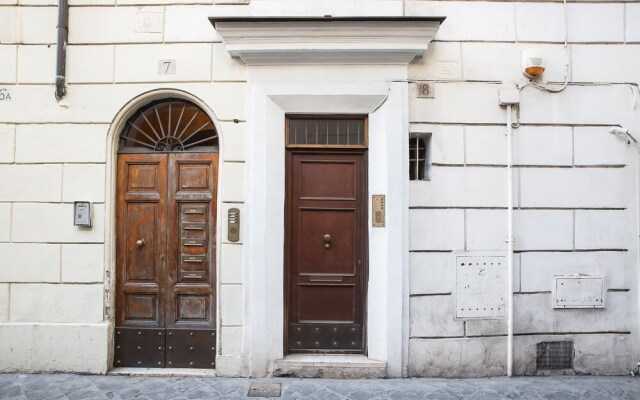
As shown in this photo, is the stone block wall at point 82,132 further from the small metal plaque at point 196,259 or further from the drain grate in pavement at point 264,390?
the drain grate in pavement at point 264,390

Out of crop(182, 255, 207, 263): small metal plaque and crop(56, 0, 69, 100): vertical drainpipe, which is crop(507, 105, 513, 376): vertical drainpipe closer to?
crop(182, 255, 207, 263): small metal plaque

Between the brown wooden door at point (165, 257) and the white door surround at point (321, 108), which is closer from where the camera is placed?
the white door surround at point (321, 108)

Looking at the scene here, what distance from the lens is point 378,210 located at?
18.3 ft

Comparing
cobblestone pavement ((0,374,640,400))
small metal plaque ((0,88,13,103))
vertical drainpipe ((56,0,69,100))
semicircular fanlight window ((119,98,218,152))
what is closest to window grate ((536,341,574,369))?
cobblestone pavement ((0,374,640,400))

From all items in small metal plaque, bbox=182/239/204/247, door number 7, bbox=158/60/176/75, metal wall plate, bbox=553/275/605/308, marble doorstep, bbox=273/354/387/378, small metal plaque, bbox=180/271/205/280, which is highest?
door number 7, bbox=158/60/176/75

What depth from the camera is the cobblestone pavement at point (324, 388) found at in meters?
4.88

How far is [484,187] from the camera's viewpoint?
18.2 ft

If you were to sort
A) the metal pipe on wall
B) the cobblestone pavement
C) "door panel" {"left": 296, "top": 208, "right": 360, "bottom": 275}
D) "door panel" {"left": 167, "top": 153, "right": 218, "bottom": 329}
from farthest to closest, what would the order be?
"door panel" {"left": 296, "top": 208, "right": 360, "bottom": 275} < "door panel" {"left": 167, "top": 153, "right": 218, "bottom": 329} < the metal pipe on wall < the cobblestone pavement

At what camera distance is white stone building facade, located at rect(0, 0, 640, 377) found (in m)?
5.48

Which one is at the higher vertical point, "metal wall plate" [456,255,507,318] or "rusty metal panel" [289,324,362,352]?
"metal wall plate" [456,255,507,318]

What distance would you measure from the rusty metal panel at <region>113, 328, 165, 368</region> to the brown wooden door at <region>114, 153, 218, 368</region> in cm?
1

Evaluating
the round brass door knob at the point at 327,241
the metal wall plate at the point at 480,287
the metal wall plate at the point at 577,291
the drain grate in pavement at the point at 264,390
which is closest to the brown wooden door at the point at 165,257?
the drain grate in pavement at the point at 264,390

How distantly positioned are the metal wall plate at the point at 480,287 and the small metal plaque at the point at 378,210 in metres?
1.11

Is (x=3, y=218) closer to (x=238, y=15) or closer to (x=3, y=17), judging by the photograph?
(x=3, y=17)
